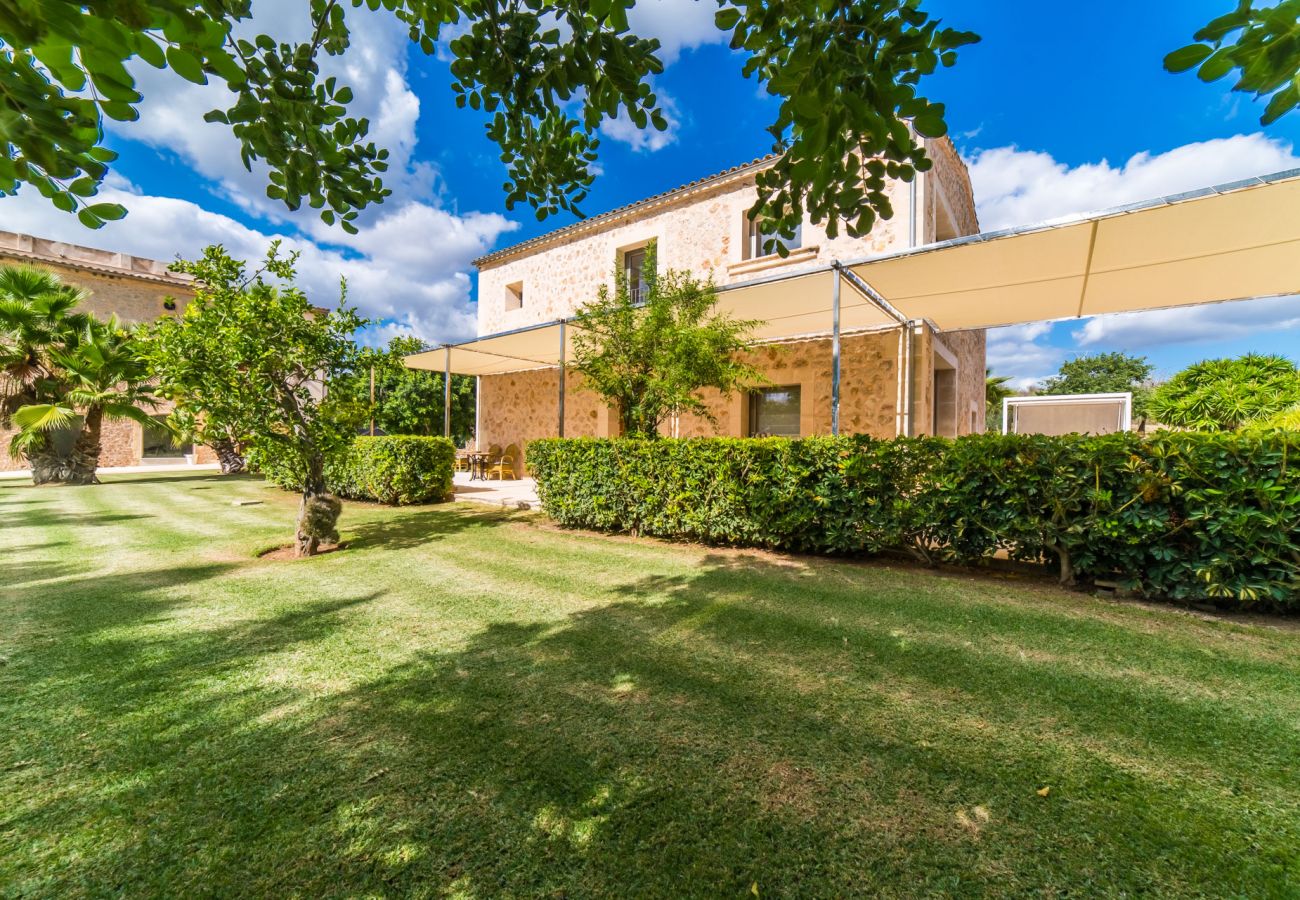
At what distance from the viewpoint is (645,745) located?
222 centimetres

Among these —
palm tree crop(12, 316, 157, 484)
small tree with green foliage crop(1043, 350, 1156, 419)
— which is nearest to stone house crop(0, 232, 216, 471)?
palm tree crop(12, 316, 157, 484)

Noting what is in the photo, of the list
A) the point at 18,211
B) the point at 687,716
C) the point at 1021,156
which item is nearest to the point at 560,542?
the point at 687,716

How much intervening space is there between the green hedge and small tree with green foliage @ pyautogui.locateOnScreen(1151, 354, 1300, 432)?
511 inches

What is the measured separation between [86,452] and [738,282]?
1889 centimetres

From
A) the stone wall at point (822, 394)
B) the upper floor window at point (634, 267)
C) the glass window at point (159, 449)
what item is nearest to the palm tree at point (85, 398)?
the glass window at point (159, 449)

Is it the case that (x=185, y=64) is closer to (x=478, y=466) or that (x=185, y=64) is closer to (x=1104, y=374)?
(x=478, y=466)

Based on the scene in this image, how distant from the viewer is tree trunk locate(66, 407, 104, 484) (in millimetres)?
14016

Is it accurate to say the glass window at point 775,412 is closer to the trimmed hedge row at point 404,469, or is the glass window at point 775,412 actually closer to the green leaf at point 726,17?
the trimmed hedge row at point 404,469

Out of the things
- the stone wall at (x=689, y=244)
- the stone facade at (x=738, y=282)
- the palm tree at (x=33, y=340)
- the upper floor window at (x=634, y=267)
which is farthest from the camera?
the upper floor window at (x=634, y=267)

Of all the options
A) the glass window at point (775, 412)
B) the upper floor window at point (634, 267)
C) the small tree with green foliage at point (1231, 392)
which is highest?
the upper floor window at point (634, 267)

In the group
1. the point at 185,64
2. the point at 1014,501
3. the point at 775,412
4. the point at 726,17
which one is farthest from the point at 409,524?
the point at 1014,501

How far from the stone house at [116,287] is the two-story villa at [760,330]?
1319cm

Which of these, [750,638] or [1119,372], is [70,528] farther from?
[1119,372]

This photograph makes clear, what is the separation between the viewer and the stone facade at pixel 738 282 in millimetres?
9383
